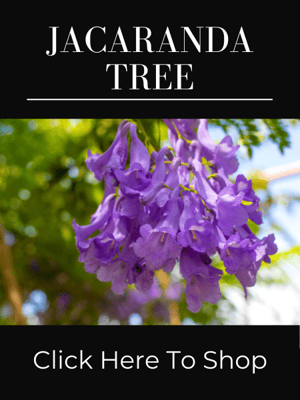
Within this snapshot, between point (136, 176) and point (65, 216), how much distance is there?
7.21 ft

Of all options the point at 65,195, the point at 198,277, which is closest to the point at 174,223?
the point at 198,277

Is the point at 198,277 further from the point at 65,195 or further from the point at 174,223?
the point at 65,195

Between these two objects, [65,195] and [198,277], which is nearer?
[198,277]

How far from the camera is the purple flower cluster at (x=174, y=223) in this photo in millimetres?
1303

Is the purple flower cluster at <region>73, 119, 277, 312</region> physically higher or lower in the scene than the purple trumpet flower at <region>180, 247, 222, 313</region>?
higher

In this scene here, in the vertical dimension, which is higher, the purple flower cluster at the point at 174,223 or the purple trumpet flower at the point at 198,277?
the purple flower cluster at the point at 174,223

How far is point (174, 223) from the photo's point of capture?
1326 millimetres

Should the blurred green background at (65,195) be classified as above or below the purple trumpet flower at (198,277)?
above

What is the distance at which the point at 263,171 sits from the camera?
3.13m

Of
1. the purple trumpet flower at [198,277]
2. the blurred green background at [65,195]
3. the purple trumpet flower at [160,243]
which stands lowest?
the purple trumpet flower at [198,277]

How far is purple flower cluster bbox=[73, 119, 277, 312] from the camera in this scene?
1303mm

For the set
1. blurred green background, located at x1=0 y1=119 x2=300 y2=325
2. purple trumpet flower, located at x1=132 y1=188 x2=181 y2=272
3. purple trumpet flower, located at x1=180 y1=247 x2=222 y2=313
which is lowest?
purple trumpet flower, located at x1=180 y1=247 x2=222 y2=313

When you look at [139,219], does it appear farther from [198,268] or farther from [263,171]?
[263,171]
